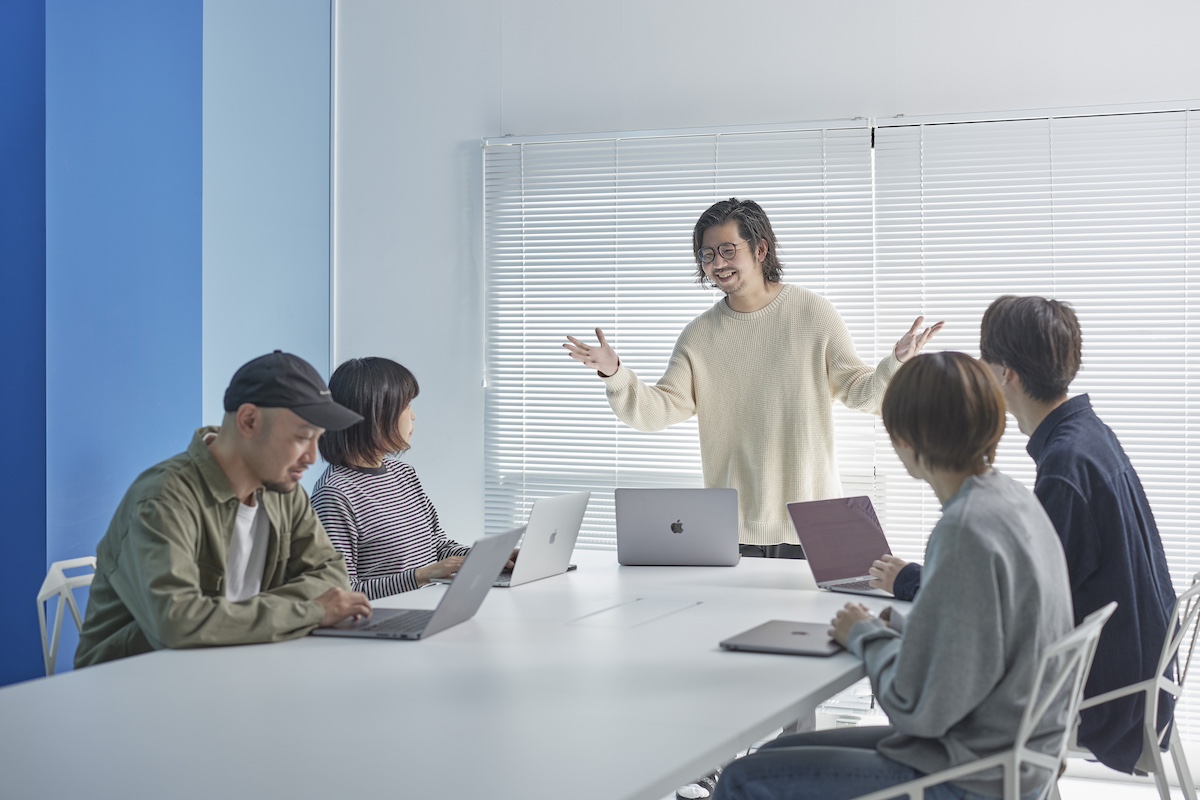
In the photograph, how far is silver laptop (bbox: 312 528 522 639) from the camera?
90.3 inches

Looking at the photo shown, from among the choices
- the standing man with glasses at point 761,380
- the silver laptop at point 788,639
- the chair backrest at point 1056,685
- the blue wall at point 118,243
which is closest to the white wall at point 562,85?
the blue wall at point 118,243

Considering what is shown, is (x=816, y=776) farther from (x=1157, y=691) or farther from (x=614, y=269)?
(x=614, y=269)

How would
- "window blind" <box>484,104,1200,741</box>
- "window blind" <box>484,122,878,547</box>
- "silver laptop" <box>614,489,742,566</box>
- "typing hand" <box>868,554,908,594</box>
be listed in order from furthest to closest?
1. "window blind" <box>484,122,878,547</box>
2. "window blind" <box>484,104,1200,741</box>
3. "silver laptop" <box>614,489,742,566</box>
4. "typing hand" <box>868,554,908,594</box>

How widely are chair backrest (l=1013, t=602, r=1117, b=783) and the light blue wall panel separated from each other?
3179 millimetres

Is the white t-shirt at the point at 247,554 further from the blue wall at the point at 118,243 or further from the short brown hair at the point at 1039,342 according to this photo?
the short brown hair at the point at 1039,342

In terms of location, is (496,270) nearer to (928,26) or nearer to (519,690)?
(928,26)

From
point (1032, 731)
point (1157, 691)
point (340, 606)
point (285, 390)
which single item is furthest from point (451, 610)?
point (1157, 691)

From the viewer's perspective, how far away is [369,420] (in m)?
3.08

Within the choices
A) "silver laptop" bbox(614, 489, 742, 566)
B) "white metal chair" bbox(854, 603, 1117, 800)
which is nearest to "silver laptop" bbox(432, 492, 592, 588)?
"silver laptop" bbox(614, 489, 742, 566)

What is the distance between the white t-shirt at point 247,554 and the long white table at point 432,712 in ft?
0.91

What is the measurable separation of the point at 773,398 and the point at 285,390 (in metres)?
1.92

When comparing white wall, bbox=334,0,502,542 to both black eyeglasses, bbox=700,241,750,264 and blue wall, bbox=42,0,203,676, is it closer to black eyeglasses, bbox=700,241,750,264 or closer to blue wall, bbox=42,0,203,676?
blue wall, bbox=42,0,203,676

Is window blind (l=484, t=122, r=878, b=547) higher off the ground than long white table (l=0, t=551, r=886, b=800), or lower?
higher

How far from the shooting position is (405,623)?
2.38 m
